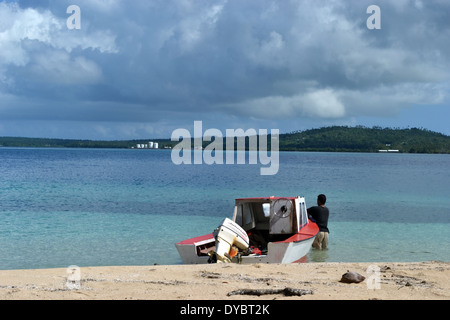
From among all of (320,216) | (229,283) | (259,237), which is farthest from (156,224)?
(229,283)

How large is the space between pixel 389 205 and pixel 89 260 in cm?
2359

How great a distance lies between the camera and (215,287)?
881 centimetres

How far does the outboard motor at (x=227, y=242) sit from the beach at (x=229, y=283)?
0.44m

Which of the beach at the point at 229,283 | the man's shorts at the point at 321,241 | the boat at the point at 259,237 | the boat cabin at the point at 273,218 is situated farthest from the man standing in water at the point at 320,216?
the beach at the point at 229,283

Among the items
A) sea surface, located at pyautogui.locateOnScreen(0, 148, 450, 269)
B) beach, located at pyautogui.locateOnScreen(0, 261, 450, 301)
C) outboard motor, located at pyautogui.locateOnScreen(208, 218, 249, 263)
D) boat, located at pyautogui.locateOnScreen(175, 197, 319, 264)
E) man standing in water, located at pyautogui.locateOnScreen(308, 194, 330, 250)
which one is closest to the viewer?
beach, located at pyautogui.locateOnScreen(0, 261, 450, 301)

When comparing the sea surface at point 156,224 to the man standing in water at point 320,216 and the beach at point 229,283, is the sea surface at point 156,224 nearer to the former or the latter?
the man standing in water at point 320,216

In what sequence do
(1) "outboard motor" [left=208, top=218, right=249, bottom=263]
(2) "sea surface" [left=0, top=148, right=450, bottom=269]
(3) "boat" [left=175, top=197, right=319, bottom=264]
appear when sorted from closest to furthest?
(1) "outboard motor" [left=208, top=218, right=249, bottom=263], (3) "boat" [left=175, top=197, right=319, bottom=264], (2) "sea surface" [left=0, top=148, right=450, bottom=269]

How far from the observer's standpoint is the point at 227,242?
40.1 feet

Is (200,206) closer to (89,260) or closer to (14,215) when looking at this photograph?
(14,215)

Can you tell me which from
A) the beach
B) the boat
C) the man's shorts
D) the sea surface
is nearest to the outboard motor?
the boat

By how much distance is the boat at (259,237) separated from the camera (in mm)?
12273

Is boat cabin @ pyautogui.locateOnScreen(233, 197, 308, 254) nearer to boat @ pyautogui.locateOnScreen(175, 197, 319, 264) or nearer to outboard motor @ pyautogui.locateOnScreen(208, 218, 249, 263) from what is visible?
boat @ pyautogui.locateOnScreen(175, 197, 319, 264)

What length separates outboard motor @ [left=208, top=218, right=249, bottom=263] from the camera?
12.1 meters
